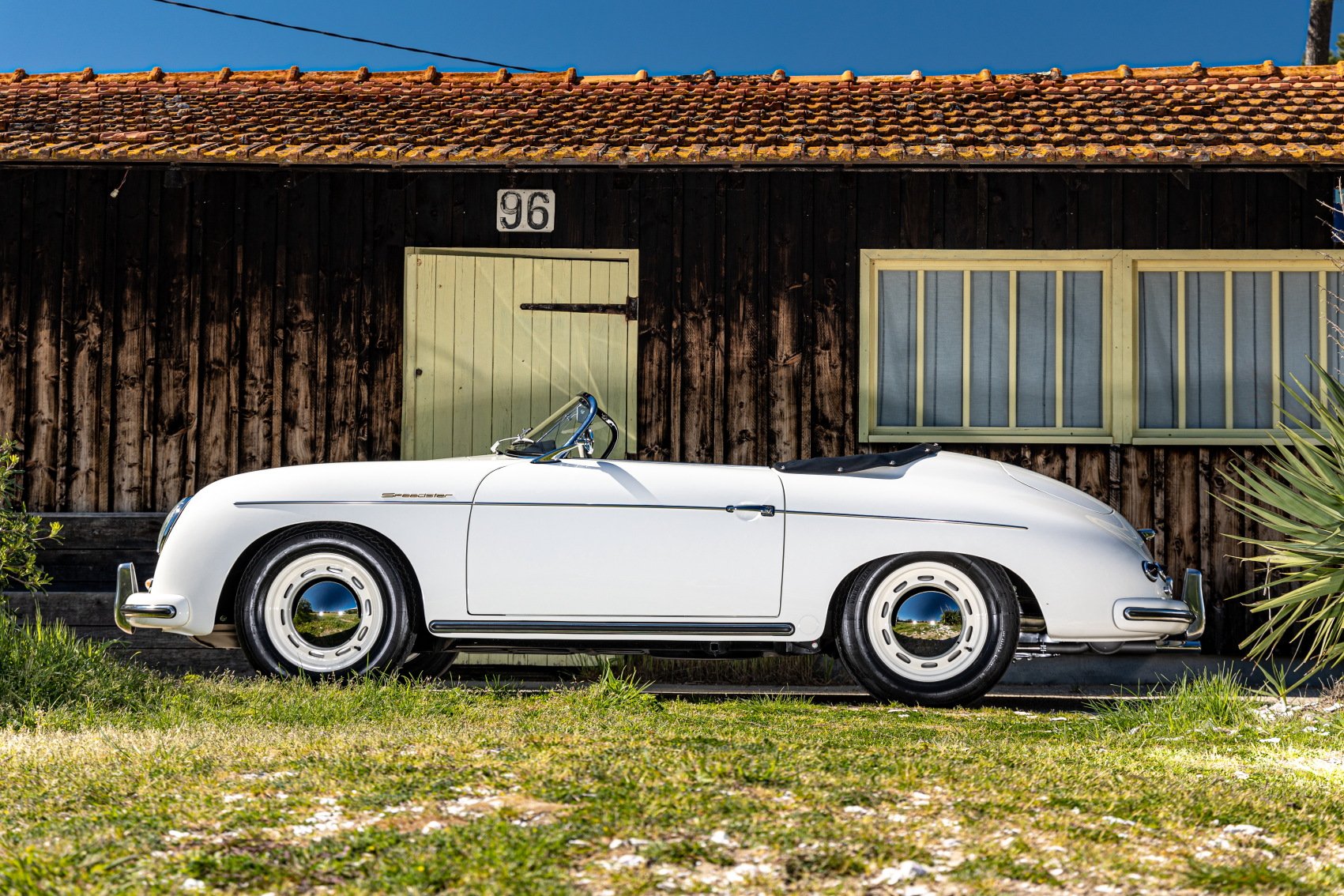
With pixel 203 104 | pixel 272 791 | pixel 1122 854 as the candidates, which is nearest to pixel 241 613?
Answer: pixel 272 791

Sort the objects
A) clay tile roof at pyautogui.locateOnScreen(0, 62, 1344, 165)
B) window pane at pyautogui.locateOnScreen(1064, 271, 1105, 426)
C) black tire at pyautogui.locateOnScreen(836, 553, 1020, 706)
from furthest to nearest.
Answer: window pane at pyautogui.locateOnScreen(1064, 271, 1105, 426) → clay tile roof at pyautogui.locateOnScreen(0, 62, 1344, 165) → black tire at pyautogui.locateOnScreen(836, 553, 1020, 706)

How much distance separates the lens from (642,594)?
540 centimetres

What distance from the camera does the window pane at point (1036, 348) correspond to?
823cm

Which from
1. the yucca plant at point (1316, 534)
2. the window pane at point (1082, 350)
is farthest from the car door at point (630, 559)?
the window pane at point (1082, 350)

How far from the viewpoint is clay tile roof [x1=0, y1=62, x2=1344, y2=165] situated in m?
7.71

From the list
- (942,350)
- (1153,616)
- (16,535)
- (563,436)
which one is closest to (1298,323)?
(942,350)

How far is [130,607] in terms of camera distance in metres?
5.48

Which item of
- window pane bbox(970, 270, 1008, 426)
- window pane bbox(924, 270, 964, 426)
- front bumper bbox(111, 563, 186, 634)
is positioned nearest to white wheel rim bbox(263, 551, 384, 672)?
front bumper bbox(111, 563, 186, 634)

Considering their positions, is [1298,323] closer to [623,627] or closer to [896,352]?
[896,352]

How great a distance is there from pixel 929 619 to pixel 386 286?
177 inches

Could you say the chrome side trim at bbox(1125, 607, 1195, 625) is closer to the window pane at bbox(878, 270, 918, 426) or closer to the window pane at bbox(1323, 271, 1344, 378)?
the window pane at bbox(878, 270, 918, 426)

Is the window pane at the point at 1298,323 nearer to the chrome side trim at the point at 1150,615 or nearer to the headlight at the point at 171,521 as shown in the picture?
the chrome side trim at the point at 1150,615

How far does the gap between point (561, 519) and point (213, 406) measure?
3.90 m

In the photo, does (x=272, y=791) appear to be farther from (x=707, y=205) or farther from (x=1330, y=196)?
(x=1330, y=196)
